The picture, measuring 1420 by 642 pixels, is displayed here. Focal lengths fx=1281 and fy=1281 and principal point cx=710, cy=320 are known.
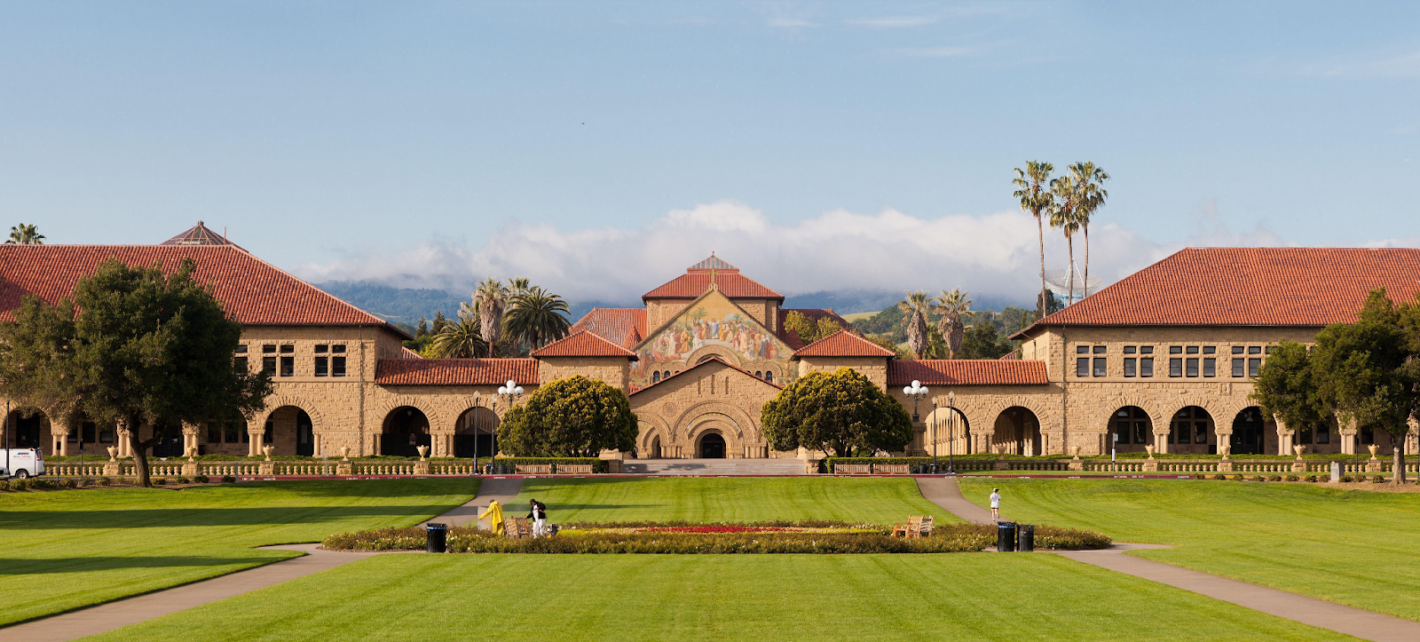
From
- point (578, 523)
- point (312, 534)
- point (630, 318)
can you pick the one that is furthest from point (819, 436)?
point (630, 318)

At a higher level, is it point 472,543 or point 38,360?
point 38,360

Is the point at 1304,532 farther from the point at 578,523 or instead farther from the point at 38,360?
the point at 38,360

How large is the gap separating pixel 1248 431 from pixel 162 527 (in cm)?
6042

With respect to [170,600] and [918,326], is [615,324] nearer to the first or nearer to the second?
[918,326]

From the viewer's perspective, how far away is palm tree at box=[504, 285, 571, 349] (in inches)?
3858

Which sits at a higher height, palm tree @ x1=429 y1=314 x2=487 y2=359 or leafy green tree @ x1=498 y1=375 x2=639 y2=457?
palm tree @ x1=429 y1=314 x2=487 y2=359

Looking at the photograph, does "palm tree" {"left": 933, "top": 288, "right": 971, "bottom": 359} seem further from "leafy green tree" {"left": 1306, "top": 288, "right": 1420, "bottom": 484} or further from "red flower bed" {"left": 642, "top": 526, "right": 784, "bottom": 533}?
"red flower bed" {"left": 642, "top": 526, "right": 784, "bottom": 533}

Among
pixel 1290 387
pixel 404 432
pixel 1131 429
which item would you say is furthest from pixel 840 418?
pixel 404 432

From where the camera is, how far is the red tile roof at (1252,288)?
231 feet

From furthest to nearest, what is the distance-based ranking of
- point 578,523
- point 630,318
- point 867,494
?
point 630,318
point 867,494
point 578,523

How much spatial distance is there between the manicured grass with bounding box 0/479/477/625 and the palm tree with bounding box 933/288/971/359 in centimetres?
6743

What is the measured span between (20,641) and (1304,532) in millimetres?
30660

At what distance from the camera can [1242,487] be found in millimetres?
50312

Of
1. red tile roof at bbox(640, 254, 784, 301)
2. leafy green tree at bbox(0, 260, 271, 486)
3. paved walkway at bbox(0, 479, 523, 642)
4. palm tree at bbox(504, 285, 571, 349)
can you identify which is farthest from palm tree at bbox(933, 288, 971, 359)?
paved walkway at bbox(0, 479, 523, 642)
